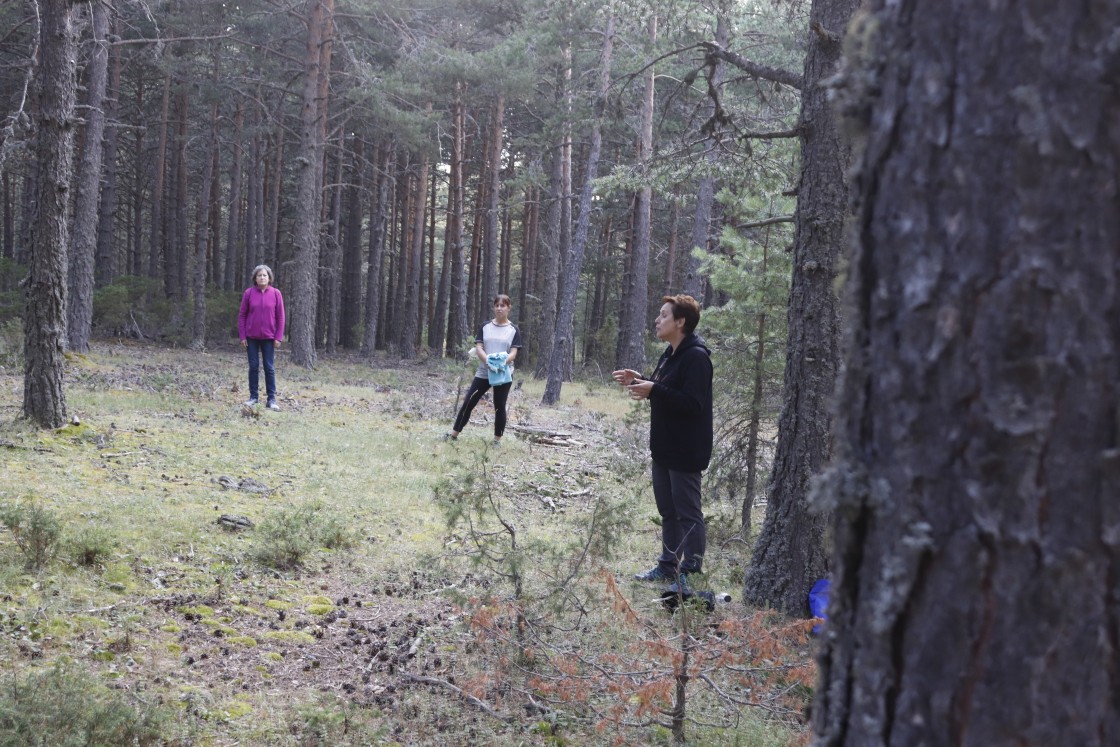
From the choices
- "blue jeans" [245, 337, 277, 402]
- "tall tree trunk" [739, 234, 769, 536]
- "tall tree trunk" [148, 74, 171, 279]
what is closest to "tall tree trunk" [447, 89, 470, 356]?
"tall tree trunk" [148, 74, 171, 279]

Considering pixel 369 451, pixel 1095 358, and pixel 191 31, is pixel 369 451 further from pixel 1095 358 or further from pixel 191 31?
pixel 191 31

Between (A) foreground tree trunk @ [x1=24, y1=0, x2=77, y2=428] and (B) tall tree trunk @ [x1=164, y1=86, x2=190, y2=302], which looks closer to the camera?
(A) foreground tree trunk @ [x1=24, y1=0, x2=77, y2=428]

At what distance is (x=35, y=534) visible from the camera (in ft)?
15.9

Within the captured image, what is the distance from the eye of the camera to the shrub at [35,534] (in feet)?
15.7

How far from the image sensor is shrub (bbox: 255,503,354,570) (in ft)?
18.5

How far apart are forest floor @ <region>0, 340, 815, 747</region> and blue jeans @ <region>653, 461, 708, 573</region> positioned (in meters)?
0.28

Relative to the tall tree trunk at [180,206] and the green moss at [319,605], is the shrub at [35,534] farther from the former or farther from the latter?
the tall tree trunk at [180,206]

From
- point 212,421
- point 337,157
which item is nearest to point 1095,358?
point 212,421

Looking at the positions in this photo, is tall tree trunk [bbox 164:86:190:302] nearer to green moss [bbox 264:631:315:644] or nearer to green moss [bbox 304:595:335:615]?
green moss [bbox 304:595:335:615]

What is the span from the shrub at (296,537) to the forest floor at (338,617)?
0.02m

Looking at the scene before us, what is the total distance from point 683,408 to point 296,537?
9.11 feet

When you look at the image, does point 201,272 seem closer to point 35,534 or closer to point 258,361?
point 258,361

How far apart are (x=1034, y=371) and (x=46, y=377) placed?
29.6 feet

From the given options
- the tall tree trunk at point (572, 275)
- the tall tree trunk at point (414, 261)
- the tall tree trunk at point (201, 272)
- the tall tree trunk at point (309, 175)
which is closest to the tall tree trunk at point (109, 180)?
the tall tree trunk at point (201, 272)
